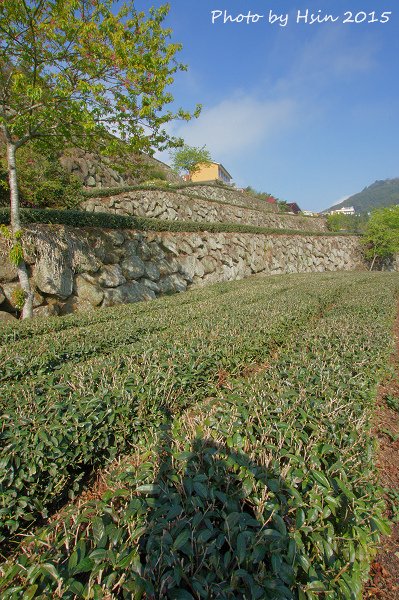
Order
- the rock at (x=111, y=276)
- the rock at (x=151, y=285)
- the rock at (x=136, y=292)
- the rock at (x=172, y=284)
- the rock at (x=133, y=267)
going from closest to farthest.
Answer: the rock at (x=111, y=276), the rock at (x=136, y=292), the rock at (x=133, y=267), the rock at (x=151, y=285), the rock at (x=172, y=284)

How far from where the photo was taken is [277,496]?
1800 mm

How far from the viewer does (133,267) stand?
11875 millimetres

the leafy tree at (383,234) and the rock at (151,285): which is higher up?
the leafy tree at (383,234)

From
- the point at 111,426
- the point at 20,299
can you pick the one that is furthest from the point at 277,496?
the point at 20,299

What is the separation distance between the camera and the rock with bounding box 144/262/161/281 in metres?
12.5

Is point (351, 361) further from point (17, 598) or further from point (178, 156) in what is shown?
point (178, 156)

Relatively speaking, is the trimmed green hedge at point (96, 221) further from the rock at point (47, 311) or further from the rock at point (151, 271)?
the rock at point (47, 311)

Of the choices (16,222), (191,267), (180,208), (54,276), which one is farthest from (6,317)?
(180,208)

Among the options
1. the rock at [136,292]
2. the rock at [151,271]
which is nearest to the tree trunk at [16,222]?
the rock at [136,292]

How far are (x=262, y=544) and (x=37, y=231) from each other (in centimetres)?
932

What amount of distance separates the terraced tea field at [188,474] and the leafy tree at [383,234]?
3205 cm

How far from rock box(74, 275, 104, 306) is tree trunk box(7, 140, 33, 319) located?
5.78 ft

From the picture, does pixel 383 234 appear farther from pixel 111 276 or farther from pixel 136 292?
pixel 111 276

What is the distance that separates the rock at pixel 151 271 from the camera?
12.5 metres
